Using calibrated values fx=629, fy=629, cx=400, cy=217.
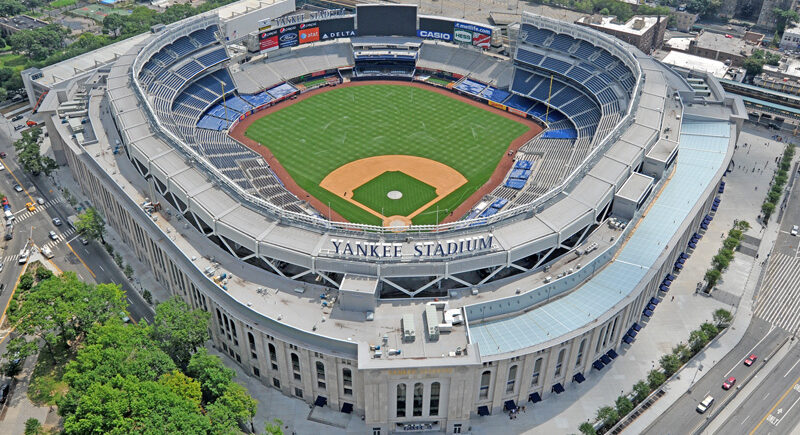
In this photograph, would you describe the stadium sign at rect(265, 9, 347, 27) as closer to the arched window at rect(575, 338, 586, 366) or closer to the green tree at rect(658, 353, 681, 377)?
the arched window at rect(575, 338, 586, 366)

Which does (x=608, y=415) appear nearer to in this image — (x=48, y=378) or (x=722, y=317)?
(x=722, y=317)

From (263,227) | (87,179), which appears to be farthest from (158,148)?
(263,227)

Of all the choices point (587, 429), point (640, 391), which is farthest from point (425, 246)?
point (640, 391)

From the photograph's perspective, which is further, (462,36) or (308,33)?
(462,36)

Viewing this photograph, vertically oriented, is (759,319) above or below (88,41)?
below

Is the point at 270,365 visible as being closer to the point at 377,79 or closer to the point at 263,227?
the point at 263,227

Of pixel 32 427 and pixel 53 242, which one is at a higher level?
pixel 53 242
